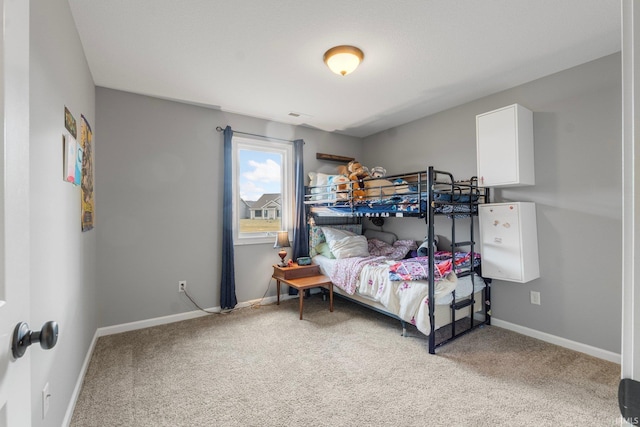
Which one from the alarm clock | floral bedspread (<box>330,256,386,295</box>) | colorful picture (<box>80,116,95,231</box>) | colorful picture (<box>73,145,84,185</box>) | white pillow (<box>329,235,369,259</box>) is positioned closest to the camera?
colorful picture (<box>73,145,84,185</box>)

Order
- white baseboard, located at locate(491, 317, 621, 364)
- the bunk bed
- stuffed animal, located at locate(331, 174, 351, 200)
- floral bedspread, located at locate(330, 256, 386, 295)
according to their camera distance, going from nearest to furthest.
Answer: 1. white baseboard, located at locate(491, 317, 621, 364)
2. the bunk bed
3. floral bedspread, located at locate(330, 256, 386, 295)
4. stuffed animal, located at locate(331, 174, 351, 200)

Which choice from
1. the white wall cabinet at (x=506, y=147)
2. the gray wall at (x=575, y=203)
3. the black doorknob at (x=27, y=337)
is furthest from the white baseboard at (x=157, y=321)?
the white wall cabinet at (x=506, y=147)

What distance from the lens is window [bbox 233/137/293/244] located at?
3.83 m

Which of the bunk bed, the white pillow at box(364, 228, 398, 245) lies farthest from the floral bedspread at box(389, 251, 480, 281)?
the white pillow at box(364, 228, 398, 245)

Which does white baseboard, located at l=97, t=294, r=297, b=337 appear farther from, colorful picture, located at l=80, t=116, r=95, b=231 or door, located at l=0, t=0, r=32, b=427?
door, located at l=0, t=0, r=32, b=427

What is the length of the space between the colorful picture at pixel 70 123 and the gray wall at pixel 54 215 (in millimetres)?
58

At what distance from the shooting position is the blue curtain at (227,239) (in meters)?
3.56

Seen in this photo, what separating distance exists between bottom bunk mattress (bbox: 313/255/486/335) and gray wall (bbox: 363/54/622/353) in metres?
0.54

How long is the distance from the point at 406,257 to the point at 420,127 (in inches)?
70.2

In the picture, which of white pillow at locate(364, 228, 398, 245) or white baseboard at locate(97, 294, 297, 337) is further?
white pillow at locate(364, 228, 398, 245)

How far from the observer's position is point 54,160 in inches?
61.4

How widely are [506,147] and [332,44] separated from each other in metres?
1.88

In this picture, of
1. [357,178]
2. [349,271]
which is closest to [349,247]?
[349,271]

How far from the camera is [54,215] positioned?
5.10 ft
